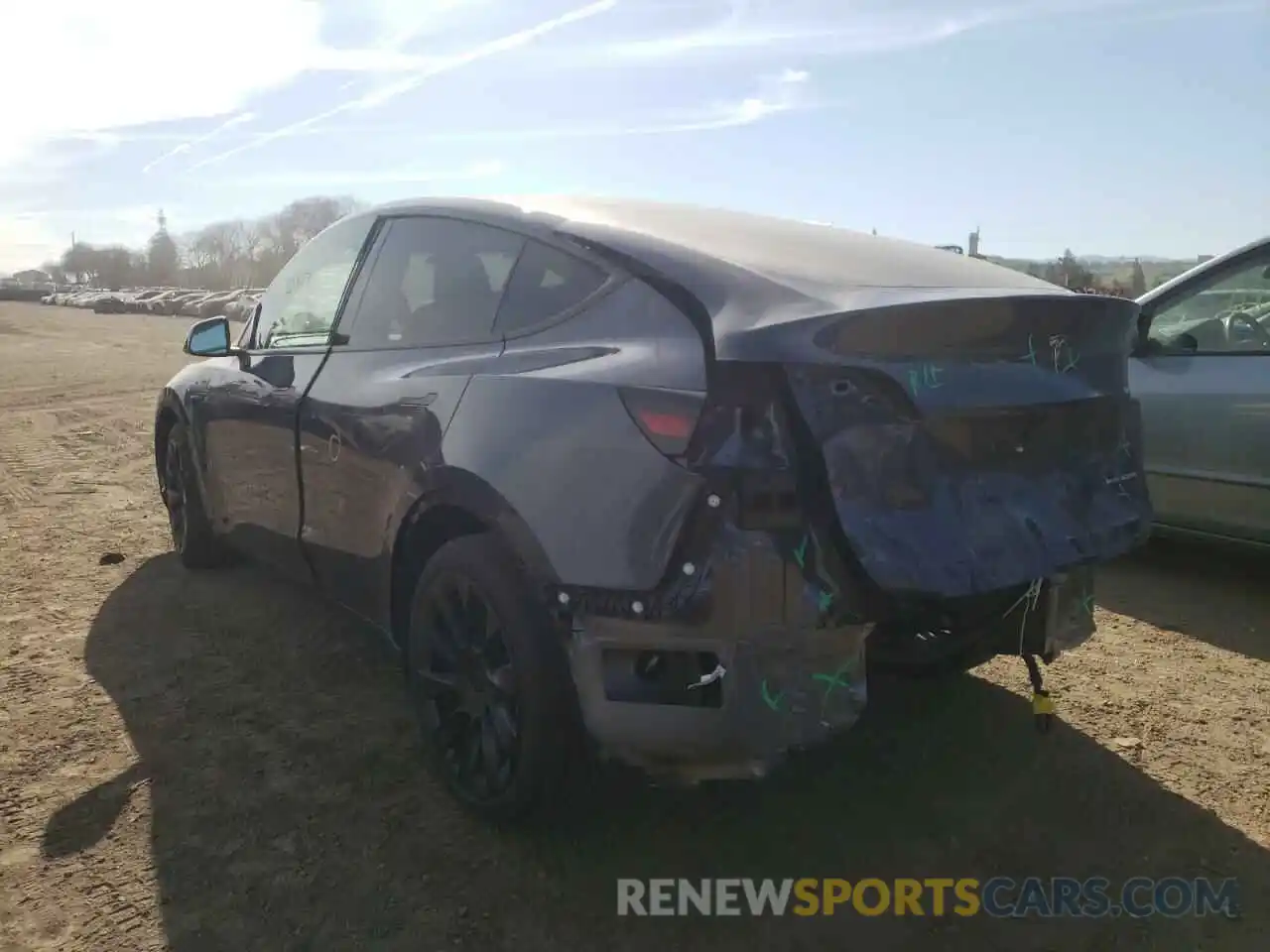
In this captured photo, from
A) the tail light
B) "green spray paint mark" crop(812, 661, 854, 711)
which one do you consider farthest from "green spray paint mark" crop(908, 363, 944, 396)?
"green spray paint mark" crop(812, 661, 854, 711)

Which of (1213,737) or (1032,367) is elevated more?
(1032,367)

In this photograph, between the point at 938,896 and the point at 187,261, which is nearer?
the point at 938,896

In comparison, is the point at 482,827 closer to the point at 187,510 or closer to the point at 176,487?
the point at 187,510

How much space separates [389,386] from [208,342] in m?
1.60

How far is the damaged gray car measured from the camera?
2123mm

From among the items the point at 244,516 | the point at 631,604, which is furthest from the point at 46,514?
the point at 631,604

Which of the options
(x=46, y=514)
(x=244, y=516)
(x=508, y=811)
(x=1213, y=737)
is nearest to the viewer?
(x=508, y=811)

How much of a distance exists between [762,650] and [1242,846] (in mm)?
1521

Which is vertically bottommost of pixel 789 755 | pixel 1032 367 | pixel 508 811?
pixel 508 811

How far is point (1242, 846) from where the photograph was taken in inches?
104

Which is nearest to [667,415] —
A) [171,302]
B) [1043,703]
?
[1043,703]

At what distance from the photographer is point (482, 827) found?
2684mm

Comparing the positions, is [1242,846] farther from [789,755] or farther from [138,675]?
[138,675]

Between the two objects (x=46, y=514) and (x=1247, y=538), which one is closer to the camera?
(x=1247, y=538)
